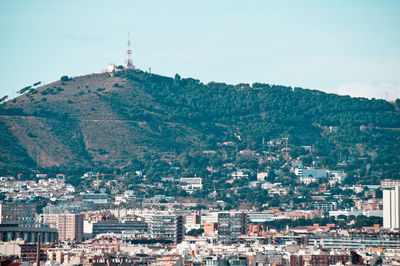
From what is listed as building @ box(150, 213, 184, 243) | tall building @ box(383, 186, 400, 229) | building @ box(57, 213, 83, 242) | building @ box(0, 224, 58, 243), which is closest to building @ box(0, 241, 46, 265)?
building @ box(0, 224, 58, 243)

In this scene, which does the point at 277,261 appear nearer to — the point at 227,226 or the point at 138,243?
the point at 138,243

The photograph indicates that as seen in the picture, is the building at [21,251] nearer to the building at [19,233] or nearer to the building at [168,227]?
the building at [19,233]

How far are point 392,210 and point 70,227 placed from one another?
47564mm

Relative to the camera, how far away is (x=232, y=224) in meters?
192

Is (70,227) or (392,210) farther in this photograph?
(392,210)

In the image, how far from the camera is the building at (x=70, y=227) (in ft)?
618

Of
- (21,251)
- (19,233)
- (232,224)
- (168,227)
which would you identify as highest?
(232,224)

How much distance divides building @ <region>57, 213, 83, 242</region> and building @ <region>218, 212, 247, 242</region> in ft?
67.1

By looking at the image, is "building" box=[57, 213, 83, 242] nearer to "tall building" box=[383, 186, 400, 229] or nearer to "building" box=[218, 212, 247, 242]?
"building" box=[218, 212, 247, 242]

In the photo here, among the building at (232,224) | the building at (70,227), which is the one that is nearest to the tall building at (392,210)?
the building at (232,224)

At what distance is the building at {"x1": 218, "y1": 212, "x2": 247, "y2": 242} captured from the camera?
620ft

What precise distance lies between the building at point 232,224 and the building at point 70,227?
20450mm

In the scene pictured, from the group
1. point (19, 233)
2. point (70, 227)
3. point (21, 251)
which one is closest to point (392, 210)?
point (70, 227)

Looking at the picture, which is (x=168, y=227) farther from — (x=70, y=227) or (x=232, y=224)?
(x=70, y=227)
